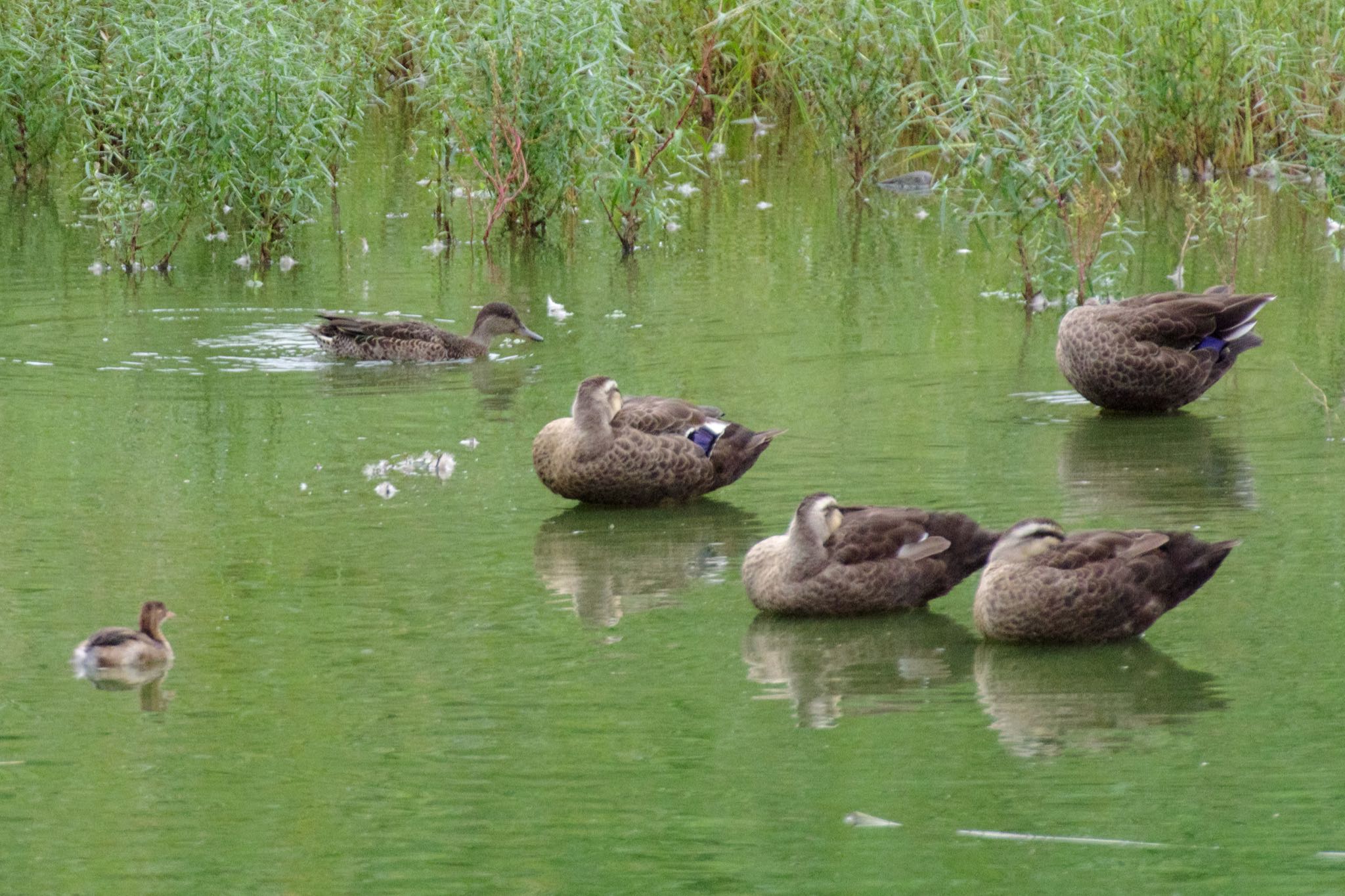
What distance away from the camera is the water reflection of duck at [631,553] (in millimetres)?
8328

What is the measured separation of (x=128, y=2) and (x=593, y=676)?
39.3ft

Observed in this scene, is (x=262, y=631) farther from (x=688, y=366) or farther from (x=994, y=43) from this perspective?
(x=994, y=43)

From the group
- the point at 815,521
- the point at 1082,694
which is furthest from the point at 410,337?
the point at 1082,694

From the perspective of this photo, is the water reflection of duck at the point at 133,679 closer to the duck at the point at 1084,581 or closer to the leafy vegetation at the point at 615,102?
the duck at the point at 1084,581

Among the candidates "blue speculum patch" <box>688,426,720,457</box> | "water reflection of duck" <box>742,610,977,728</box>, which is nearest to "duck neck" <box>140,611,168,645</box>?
"water reflection of duck" <box>742,610,977,728</box>

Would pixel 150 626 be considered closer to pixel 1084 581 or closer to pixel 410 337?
pixel 1084 581

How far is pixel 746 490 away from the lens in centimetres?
1017

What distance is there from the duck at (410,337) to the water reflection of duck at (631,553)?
3.87 m

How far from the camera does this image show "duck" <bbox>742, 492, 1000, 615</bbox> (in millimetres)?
7922

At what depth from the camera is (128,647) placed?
723cm

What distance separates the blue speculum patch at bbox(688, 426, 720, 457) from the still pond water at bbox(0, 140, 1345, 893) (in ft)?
0.93

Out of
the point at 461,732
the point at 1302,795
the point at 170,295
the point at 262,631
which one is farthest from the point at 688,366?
the point at 1302,795

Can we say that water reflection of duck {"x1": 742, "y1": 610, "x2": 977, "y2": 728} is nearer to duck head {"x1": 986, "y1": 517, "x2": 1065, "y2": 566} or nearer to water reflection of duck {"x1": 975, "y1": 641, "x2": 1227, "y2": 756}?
water reflection of duck {"x1": 975, "y1": 641, "x2": 1227, "y2": 756}

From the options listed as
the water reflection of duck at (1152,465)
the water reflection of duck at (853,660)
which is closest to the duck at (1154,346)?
the water reflection of duck at (1152,465)
